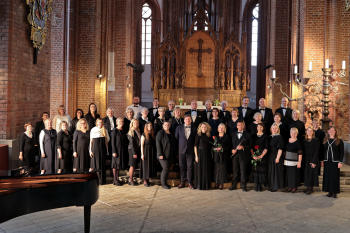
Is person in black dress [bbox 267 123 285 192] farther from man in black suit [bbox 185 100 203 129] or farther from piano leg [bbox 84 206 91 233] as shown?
piano leg [bbox 84 206 91 233]

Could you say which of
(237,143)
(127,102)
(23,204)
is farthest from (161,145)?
(127,102)

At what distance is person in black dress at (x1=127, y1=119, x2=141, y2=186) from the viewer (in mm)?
8192

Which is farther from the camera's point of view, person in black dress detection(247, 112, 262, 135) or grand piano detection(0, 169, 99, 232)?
person in black dress detection(247, 112, 262, 135)

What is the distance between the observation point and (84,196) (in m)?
4.50

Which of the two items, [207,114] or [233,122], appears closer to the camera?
[233,122]

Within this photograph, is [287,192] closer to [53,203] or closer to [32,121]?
[53,203]

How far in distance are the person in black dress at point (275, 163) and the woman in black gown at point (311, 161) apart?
0.53 metres

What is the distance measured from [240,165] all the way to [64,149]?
399 centimetres

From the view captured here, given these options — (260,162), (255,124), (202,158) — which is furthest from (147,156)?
(255,124)

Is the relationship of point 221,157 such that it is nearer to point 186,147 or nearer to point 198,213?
point 186,147

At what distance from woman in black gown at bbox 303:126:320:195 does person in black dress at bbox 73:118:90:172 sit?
16.0 ft

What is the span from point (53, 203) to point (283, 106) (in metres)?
6.57

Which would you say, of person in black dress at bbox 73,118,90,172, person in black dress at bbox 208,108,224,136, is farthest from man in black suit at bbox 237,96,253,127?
person in black dress at bbox 73,118,90,172

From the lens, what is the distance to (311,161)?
7598 mm
